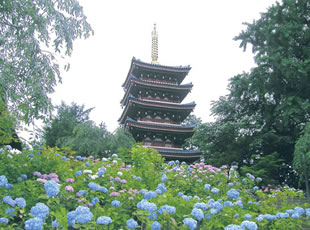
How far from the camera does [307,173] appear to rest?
11.6m

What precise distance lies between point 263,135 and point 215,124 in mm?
Result: 2862

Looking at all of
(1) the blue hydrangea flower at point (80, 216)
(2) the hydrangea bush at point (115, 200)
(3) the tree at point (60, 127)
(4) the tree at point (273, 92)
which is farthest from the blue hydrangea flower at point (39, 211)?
(3) the tree at point (60, 127)

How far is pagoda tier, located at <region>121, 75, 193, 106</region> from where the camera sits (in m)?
19.9

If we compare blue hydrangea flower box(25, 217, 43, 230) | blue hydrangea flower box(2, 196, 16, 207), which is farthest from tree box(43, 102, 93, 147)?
blue hydrangea flower box(25, 217, 43, 230)

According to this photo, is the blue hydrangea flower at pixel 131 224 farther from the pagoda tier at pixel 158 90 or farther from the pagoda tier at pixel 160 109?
the pagoda tier at pixel 158 90

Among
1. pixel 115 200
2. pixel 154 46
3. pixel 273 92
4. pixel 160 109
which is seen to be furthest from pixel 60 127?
pixel 115 200

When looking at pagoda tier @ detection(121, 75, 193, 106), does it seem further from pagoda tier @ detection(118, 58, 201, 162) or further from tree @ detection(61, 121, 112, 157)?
tree @ detection(61, 121, 112, 157)

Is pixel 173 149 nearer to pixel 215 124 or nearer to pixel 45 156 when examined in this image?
pixel 215 124

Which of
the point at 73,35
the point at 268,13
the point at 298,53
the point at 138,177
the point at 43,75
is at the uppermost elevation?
the point at 268,13

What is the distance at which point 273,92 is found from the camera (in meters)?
15.3

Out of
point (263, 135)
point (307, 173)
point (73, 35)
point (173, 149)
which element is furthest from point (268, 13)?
point (73, 35)

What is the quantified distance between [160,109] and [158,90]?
164 centimetres

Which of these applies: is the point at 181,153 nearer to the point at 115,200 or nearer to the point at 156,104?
the point at 156,104

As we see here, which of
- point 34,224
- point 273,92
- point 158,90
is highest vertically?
point 158,90
